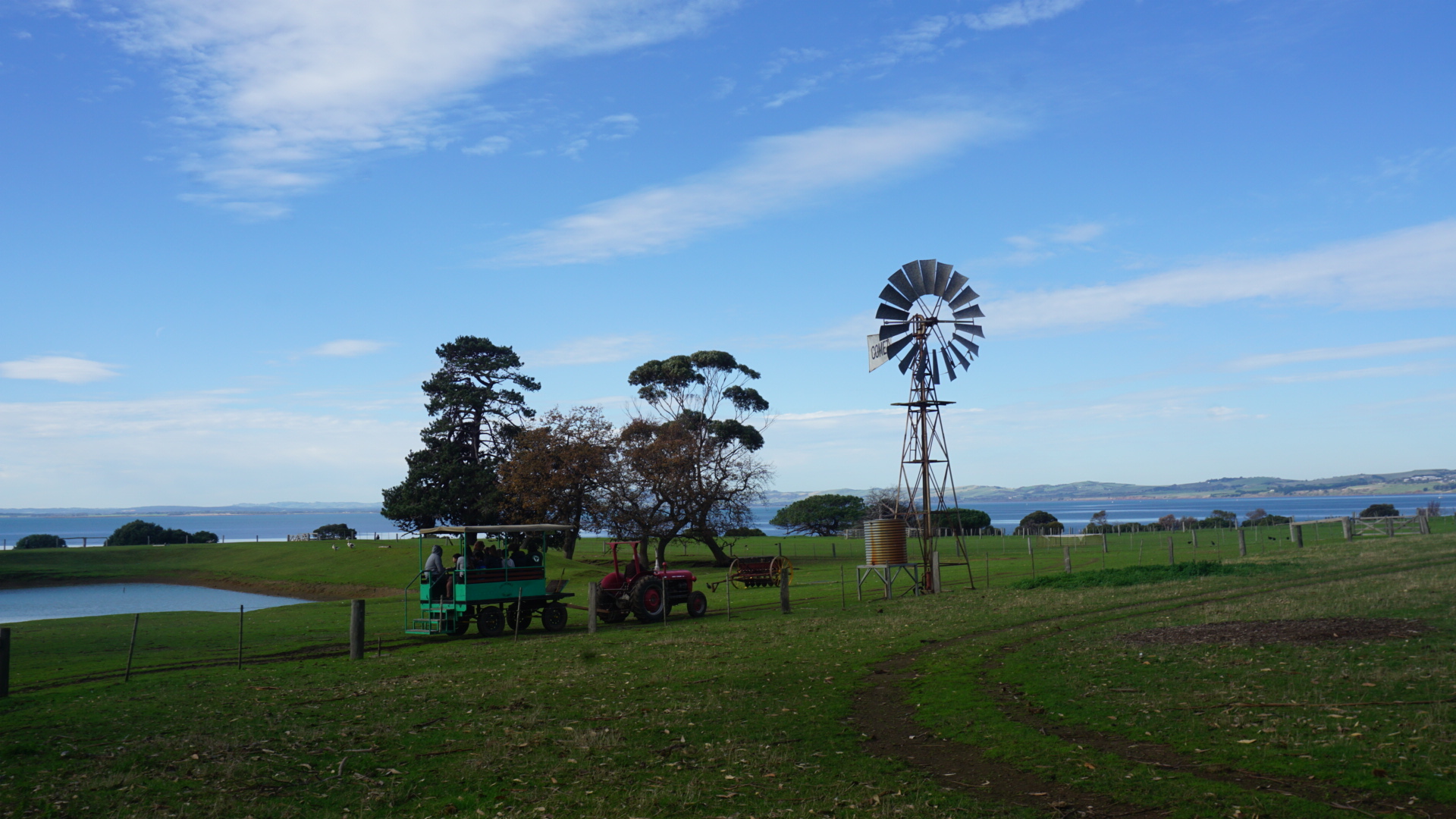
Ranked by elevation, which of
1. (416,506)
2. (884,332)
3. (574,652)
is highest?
(884,332)

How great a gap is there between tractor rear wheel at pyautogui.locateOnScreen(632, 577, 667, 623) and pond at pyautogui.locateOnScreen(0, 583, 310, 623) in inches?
866

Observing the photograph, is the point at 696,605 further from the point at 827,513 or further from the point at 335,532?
the point at 335,532

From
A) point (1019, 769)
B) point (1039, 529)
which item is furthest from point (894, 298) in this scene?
point (1039, 529)

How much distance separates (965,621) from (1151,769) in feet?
46.1

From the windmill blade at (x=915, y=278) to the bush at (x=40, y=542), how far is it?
75614 mm

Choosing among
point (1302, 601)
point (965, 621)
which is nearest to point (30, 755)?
point (965, 621)

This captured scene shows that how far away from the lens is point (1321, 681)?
41.4 feet

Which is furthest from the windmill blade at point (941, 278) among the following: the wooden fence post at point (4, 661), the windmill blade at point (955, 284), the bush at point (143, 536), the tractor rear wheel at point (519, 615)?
the bush at point (143, 536)

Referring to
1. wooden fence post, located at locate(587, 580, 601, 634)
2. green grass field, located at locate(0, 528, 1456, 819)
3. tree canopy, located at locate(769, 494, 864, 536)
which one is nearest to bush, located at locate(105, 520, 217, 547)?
tree canopy, located at locate(769, 494, 864, 536)

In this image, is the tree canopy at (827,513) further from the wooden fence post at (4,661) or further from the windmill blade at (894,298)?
the wooden fence post at (4,661)

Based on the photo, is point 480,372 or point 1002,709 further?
point 480,372

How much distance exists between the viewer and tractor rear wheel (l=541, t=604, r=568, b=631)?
84.8ft

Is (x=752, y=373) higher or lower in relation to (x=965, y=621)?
higher

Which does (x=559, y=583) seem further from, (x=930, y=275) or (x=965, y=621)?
(x=930, y=275)
